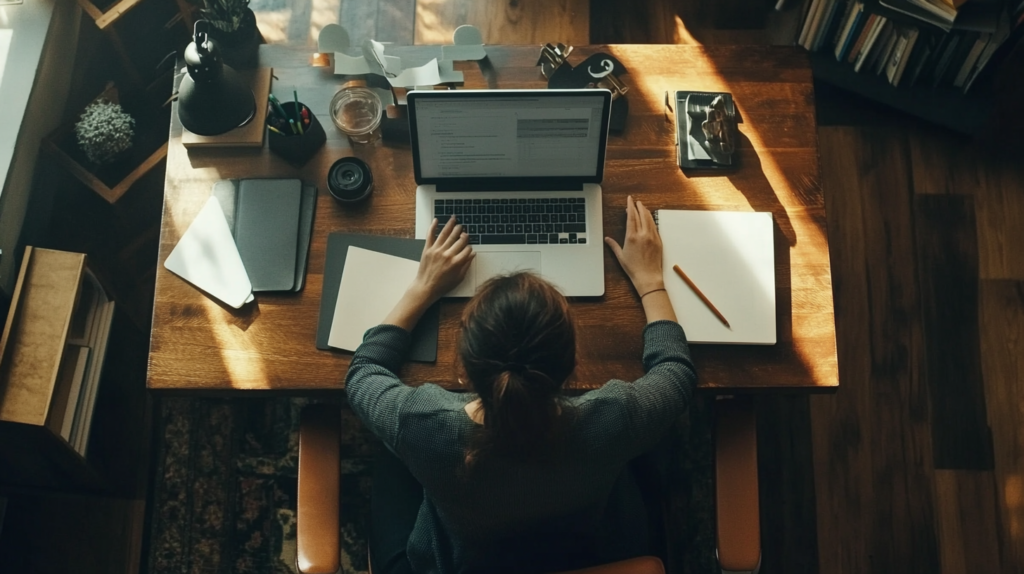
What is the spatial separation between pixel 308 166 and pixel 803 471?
1.49m

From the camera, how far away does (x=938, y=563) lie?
2023 mm

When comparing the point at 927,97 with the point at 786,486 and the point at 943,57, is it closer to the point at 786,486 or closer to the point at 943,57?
the point at 943,57

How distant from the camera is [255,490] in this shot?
1.99 metres

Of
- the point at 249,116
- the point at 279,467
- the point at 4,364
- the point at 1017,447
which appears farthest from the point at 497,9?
the point at 1017,447

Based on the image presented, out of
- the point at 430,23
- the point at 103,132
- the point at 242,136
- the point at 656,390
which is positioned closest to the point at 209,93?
the point at 242,136

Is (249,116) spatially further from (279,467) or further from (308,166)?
(279,467)

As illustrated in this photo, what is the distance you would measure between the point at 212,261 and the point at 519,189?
603mm

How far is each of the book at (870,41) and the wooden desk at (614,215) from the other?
70 cm

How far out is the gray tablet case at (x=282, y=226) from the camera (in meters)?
1.48

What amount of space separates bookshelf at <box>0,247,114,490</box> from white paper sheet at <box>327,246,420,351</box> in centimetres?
66

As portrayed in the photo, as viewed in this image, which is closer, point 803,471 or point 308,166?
point 308,166

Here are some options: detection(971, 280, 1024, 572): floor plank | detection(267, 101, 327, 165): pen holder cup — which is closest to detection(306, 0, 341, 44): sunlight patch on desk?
detection(267, 101, 327, 165): pen holder cup

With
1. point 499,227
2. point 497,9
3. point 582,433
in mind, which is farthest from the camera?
point 497,9

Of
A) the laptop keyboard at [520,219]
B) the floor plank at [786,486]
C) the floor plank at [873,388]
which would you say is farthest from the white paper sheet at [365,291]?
the floor plank at [873,388]
